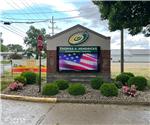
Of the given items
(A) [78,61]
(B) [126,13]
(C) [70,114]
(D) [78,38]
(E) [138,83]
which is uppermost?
(B) [126,13]

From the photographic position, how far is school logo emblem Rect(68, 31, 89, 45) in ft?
63.6

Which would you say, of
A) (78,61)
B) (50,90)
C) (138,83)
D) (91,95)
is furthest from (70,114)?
(78,61)

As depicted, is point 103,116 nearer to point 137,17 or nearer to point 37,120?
point 37,120

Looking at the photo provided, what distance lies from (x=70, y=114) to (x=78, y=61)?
774cm

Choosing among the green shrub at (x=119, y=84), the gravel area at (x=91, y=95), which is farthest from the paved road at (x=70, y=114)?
the green shrub at (x=119, y=84)

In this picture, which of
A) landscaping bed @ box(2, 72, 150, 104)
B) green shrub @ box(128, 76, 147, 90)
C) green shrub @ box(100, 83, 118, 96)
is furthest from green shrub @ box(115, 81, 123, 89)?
green shrub @ box(100, 83, 118, 96)

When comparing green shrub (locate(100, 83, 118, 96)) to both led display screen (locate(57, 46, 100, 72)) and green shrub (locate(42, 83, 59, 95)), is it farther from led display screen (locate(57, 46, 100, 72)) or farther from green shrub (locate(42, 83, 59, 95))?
led display screen (locate(57, 46, 100, 72))

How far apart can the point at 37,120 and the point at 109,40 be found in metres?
9.76

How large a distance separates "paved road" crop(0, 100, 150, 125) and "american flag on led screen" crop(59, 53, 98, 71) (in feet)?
17.4

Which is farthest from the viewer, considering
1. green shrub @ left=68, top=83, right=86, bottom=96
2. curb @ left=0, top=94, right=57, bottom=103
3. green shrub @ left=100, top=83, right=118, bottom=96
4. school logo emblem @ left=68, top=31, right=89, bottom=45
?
school logo emblem @ left=68, top=31, right=89, bottom=45

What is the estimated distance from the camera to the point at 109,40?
19.4 metres

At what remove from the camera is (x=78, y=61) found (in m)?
19.2

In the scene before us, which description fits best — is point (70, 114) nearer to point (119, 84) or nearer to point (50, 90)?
point (50, 90)

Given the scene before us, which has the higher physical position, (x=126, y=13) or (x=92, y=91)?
(x=126, y=13)
